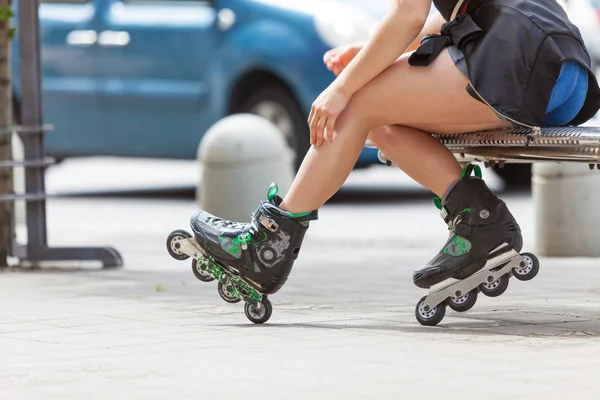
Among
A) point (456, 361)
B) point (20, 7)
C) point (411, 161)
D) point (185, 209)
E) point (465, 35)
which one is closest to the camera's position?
point (456, 361)

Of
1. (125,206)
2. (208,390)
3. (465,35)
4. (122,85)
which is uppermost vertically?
(465,35)

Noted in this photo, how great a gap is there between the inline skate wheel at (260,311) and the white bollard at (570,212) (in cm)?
279

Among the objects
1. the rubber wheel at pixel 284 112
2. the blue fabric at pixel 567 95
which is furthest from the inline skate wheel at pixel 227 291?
the rubber wheel at pixel 284 112

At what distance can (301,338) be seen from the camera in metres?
4.59

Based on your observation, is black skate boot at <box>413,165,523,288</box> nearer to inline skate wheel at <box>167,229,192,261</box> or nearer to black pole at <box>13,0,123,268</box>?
inline skate wheel at <box>167,229,192,261</box>

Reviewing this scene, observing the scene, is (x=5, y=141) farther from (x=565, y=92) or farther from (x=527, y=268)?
(x=565, y=92)

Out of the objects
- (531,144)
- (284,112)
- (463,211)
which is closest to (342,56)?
(463,211)

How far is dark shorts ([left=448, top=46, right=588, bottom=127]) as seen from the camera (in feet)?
15.3

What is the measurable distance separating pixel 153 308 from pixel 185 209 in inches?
219

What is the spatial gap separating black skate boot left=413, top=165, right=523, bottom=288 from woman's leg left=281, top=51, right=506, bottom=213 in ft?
0.26

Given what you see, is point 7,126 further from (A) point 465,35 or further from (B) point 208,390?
(B) point 208,390

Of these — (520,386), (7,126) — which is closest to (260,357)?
(520,386)

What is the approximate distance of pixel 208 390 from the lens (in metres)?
3.71

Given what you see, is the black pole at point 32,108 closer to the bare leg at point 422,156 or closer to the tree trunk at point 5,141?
the tree trunk at point 5,141
